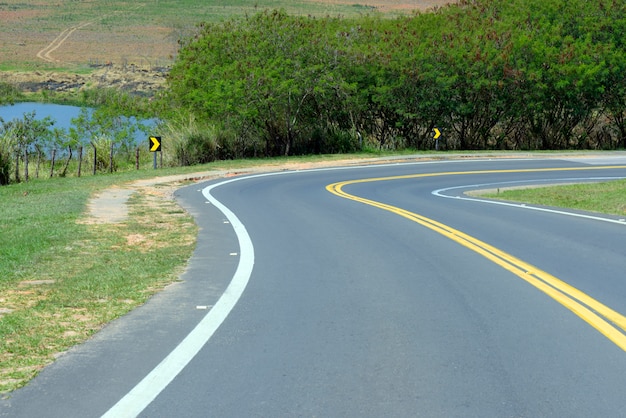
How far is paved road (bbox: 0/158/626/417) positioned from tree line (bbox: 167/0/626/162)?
2632 centimetres

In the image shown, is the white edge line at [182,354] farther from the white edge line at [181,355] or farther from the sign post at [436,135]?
the sign post at [436,135]

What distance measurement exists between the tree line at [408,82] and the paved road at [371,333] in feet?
86.4

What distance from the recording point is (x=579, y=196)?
75.7ft

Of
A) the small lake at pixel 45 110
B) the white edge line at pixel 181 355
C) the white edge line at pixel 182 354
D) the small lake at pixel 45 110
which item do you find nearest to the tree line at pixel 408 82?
the small lake at pixel 45 110

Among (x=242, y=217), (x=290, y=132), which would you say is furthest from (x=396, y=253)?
(x=290, y=132)

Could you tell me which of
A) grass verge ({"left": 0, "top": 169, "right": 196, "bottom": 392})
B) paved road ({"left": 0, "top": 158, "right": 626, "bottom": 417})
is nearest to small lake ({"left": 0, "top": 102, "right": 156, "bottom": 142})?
grass verge ({"left": 0, "top": 169, "right": 196, "bottom": 392})

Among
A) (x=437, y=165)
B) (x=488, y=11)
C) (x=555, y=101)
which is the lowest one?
(x=437, y=165)

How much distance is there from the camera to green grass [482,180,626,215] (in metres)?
19.7

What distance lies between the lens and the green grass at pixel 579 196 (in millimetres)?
19741

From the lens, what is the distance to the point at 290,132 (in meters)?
41.4

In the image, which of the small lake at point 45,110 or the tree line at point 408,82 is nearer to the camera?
the tree line at point 408,82

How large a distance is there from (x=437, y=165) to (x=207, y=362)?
32223mm

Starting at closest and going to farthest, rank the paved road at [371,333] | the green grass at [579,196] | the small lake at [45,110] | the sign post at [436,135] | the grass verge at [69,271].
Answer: the paved road at [371,333] → the grass verge at [69,271] → the green grass at [579,196] → the sign post at [436,135] → the small lake at [45,110]

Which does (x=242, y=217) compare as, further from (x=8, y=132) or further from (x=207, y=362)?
(x=8, y=132)
